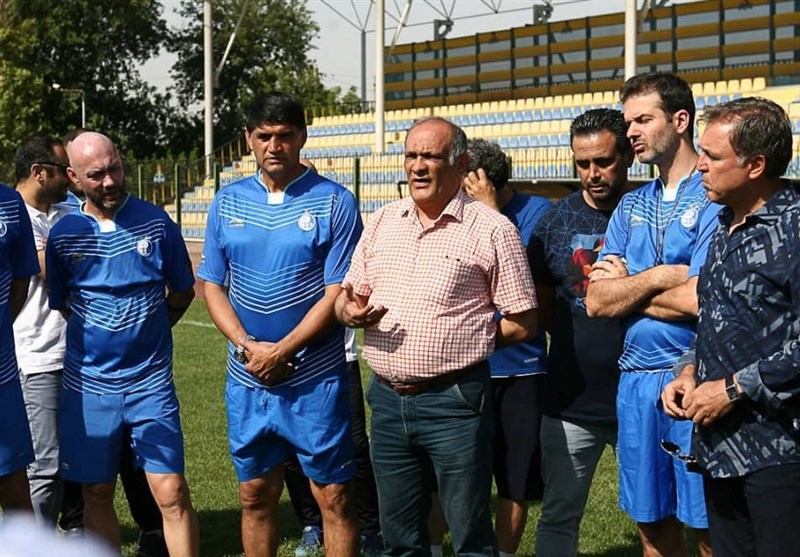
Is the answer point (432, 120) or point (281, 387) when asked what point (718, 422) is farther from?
point (281, 387)

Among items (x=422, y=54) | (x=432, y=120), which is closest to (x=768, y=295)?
(x=432, y=120)

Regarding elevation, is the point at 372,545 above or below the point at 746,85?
below

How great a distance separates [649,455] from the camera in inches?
178

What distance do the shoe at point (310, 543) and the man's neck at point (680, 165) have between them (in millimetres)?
2886

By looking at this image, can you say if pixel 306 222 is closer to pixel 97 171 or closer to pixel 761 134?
pixel 97 171

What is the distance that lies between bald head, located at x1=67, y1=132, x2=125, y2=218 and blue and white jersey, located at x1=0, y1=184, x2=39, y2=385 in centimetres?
29

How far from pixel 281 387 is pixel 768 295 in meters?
2.30

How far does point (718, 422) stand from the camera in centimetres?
383

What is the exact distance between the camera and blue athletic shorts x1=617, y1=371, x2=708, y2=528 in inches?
177

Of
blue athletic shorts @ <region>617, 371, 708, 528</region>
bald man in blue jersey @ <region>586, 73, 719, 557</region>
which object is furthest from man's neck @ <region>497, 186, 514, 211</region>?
blue athletic shorts @ <region>617, 371, 708, 528</region>

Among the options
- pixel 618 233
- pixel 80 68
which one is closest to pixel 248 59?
pixel 80 68

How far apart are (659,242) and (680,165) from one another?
0.30m

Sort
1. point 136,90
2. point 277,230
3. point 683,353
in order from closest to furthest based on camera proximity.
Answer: point 683,353, point 277,230, point 136,90

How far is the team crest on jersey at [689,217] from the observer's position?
14.5 ft
